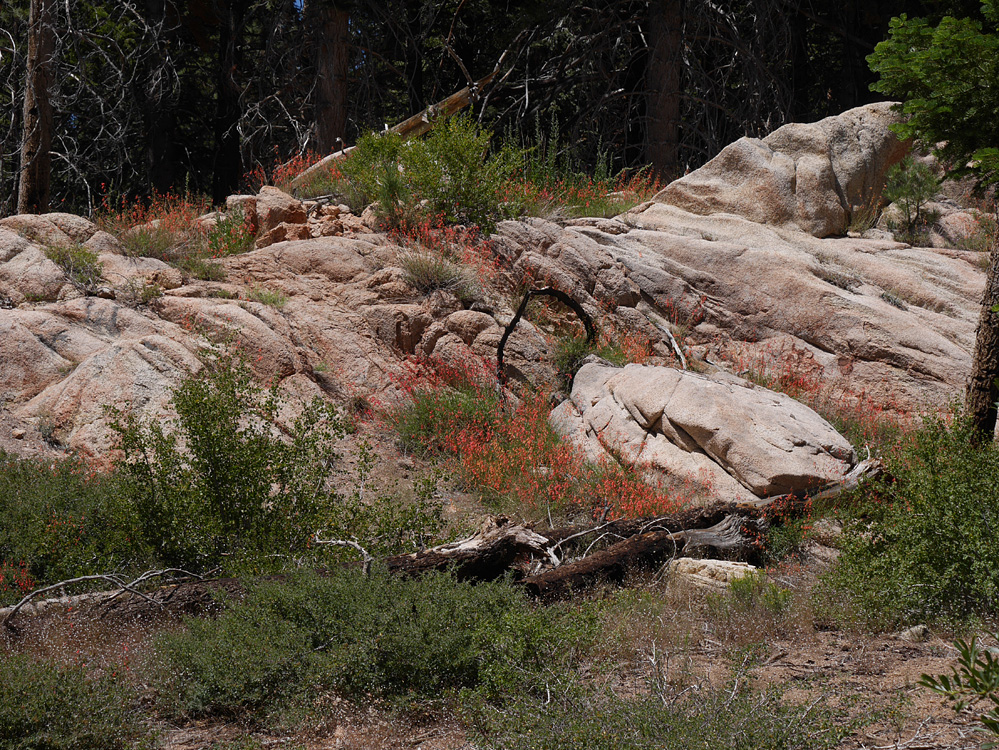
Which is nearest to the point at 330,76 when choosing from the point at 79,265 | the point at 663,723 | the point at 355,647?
the point at 79,265

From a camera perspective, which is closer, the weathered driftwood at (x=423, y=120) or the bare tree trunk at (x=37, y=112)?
the bare tree trunk at (x=37, y=112)

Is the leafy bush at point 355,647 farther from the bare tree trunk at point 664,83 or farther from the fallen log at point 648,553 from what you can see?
the bare tree trunk at point 664,83

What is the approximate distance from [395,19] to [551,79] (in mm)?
3113

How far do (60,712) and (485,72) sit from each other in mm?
15753

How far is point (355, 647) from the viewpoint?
377 cm

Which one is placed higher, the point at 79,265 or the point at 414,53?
the point at 414,53

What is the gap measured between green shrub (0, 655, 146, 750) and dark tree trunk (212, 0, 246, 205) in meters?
13.9

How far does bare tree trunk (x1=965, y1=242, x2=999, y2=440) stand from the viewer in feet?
19.5

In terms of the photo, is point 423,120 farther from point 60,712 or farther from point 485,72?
point 60,712

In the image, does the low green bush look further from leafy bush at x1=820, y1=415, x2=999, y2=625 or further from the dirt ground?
leafy bush at x1=820, y1=415, x2=999, y2=625

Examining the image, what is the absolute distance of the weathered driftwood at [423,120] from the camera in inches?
465

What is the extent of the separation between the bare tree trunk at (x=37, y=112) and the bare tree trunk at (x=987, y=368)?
10.4m

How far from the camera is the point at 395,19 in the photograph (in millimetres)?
14633

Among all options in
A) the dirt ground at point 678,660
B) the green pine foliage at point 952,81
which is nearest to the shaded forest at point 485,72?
the green pine foliage at point 952,81
